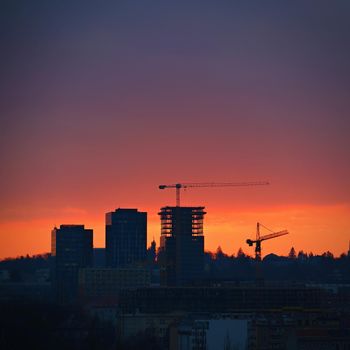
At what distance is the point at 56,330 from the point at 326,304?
40166mm

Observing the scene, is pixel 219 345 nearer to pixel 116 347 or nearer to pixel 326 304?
pixel 116 347

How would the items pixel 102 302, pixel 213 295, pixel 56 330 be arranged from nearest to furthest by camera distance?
pixel 56 330 < pixel 213 295 < pixel 102 302

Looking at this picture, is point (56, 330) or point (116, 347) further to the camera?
point (56, 330)

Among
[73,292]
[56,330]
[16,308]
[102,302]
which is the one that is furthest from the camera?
[73,292]

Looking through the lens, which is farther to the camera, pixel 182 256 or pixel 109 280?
pixel 182 256

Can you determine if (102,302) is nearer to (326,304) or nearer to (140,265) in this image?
(326,304)

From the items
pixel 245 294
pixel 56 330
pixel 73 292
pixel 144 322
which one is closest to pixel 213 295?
pixel 245 294

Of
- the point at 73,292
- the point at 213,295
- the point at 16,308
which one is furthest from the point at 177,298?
the point at 73,292

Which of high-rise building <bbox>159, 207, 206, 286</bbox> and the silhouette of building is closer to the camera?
the silhouette of building

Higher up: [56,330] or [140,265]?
[140,265]

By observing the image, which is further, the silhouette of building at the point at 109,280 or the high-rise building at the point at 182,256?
the high-rise building at the point at 182,256

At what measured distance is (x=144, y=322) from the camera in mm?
119375

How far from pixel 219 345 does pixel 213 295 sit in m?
39.4

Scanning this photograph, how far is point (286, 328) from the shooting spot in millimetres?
99062
